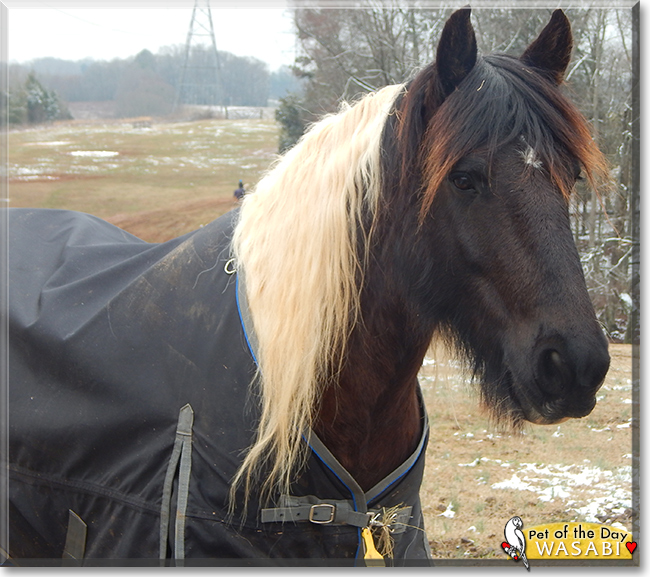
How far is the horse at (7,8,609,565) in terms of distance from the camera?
5.01ft

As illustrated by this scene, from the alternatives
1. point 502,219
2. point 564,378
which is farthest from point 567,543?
point 502,219

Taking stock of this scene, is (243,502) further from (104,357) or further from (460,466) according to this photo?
(460,466)

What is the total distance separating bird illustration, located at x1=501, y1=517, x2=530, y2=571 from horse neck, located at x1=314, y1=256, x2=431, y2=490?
0.67 metres

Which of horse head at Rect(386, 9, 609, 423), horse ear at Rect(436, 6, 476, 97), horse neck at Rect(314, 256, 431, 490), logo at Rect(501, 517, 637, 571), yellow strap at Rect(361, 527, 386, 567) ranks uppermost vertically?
horse ear at Rect(436, 6, 476, 97)

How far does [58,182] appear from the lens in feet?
60.6

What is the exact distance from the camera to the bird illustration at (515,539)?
6.97 ft

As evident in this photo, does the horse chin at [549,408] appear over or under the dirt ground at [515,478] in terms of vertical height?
over

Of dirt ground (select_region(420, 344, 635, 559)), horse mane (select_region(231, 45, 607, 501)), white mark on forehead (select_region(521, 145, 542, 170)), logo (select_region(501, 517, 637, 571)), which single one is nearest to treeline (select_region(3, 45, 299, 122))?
dirt ground (select_region(420, 344, 635, 559))

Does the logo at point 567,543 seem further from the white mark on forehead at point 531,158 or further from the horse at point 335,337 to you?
the white mark on forehead at point 531,158

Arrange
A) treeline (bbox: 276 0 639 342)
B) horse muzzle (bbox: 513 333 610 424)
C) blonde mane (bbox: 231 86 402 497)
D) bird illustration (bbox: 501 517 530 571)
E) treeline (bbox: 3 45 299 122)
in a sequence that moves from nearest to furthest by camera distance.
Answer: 1. horse muzzle (bbox: 513 333 610 424)
2. blonde mane (bbox: 231 86 402 497)
3. bird illustration (bbox: 501 517 530 571)
4. treeline (bbox: 276 0 639 342)
5. treeline (bbox: 3 45 299 122)

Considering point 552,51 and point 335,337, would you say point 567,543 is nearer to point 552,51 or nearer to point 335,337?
point 335,337

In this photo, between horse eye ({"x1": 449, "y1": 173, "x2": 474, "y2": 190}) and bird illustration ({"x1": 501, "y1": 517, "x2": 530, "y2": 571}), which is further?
bird illustration ({"x1": 501, "y1": 517, "x2": 530, "y2": 571})

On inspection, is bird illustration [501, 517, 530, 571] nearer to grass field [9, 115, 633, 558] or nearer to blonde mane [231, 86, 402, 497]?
grass field [9, 115, 633, 558]

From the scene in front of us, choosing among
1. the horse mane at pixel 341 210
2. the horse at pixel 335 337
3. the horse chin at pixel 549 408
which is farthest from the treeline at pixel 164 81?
the horse chin at pixel 549 408
